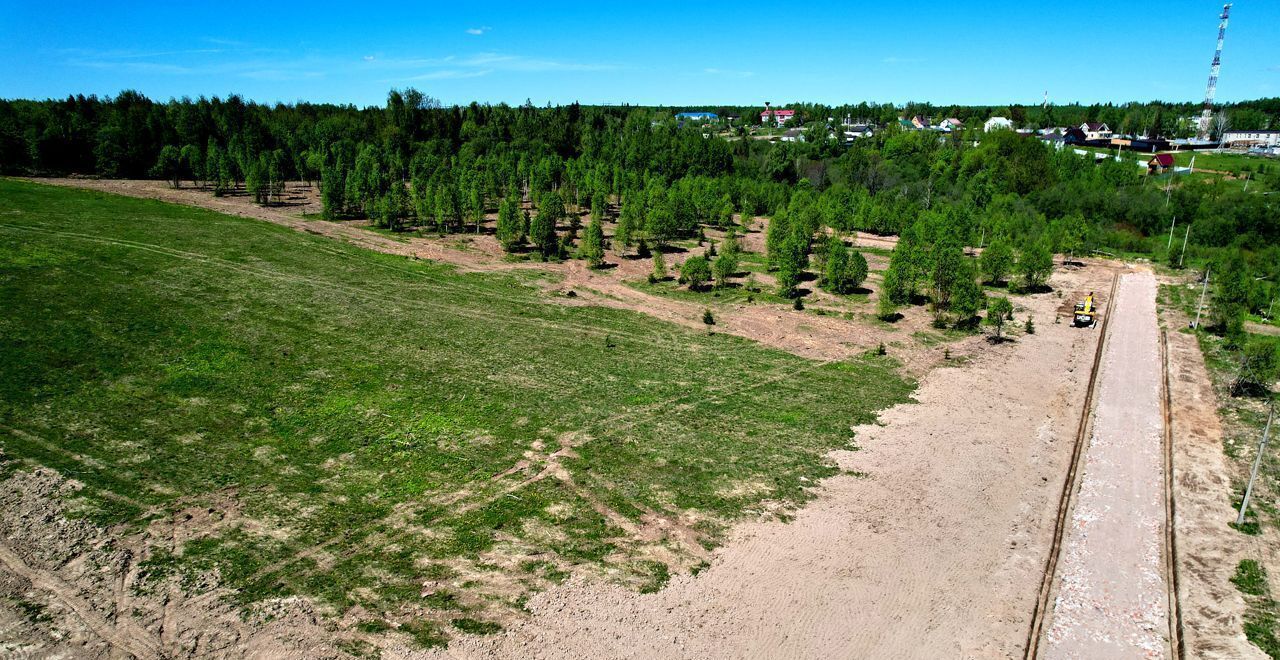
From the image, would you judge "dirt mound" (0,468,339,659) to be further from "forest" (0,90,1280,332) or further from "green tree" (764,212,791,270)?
"green tree" (764,212,791,270)

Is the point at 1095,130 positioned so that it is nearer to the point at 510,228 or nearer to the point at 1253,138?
the point at 1253,138

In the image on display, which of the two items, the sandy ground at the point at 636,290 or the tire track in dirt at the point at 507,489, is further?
the sandy ground at the point at 636,290

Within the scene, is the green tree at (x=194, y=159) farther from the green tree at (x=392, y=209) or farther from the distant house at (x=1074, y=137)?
the distant house at (x=1074, y=137)

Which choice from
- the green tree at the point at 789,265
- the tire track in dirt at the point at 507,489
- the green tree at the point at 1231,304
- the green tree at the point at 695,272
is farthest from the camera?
the green tree at the point at 695,272

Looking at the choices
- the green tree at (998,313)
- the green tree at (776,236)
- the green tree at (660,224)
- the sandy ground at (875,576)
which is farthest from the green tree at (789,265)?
the sandy ground at (875,576)

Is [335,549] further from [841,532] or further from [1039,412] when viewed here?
[1039,412]

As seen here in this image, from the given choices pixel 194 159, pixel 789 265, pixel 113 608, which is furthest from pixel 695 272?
pixel 194 159
